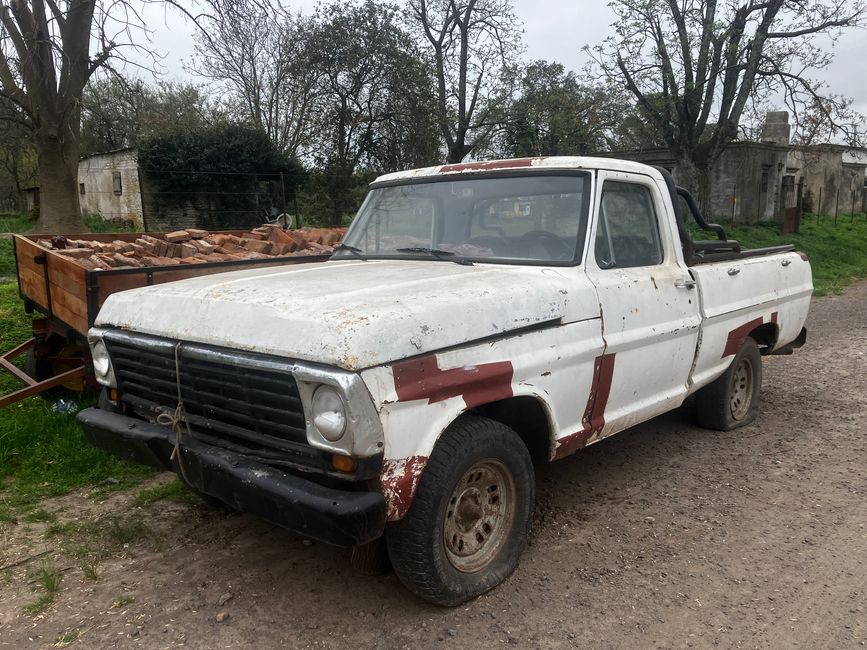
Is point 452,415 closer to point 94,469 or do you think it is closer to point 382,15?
point 94,469

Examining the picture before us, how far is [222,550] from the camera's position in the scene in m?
3.62

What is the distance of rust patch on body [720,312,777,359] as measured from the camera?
4.86 metres

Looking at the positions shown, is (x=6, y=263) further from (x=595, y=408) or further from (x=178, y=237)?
(x=595, y=408)

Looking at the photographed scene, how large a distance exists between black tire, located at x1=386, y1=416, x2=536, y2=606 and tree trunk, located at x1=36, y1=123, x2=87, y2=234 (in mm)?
11761

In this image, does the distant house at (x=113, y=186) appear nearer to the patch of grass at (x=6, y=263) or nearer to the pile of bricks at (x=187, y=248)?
the patch of grass at (x=6, y=263)

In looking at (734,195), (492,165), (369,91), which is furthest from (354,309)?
(734,195)

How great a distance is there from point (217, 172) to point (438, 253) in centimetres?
1492

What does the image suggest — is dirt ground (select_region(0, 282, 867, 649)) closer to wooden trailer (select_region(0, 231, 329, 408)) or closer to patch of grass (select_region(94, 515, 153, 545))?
patch of grass (select_region(94, 515, 153, 545))

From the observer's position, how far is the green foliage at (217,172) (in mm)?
17016

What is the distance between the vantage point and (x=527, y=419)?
3.39 m

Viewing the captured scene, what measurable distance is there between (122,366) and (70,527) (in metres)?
1.16

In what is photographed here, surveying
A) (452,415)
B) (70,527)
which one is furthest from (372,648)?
(70,527)

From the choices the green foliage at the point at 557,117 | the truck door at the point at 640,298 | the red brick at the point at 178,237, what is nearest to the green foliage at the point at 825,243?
the green foliage at the point at 557,117

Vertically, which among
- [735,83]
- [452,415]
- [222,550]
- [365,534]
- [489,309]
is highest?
[735,83]
